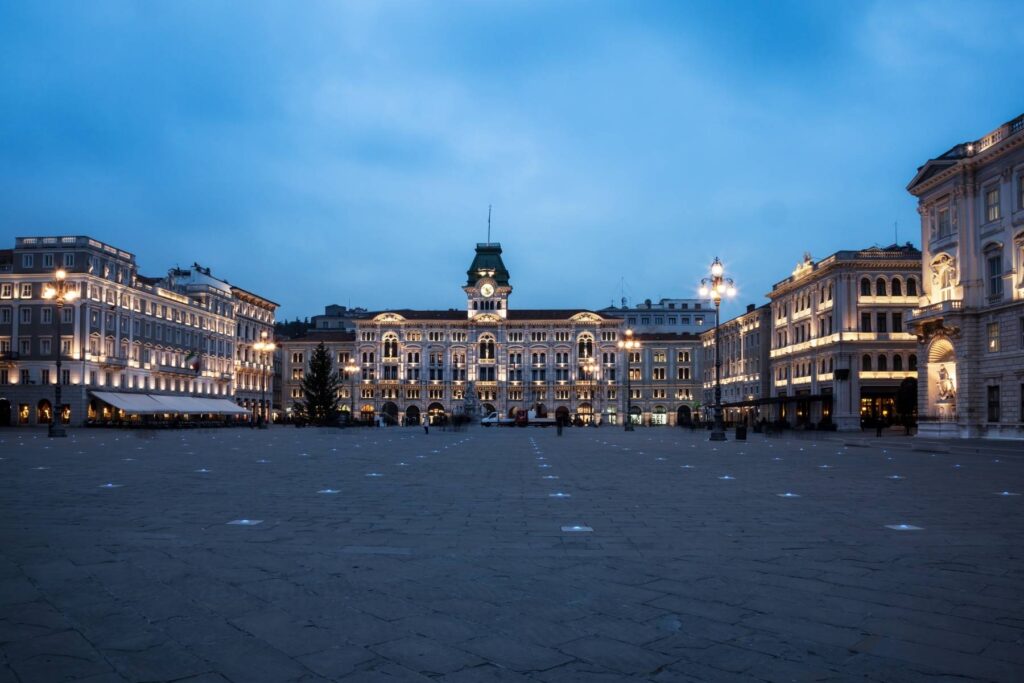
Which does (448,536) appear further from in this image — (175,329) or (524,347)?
(524,347)

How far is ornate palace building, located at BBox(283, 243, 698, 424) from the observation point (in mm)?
126188

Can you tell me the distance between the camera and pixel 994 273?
148 feet

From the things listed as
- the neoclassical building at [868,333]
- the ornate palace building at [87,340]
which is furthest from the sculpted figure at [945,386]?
the ornate palace building at [87,340]

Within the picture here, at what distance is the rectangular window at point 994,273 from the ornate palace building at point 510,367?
8006 cm

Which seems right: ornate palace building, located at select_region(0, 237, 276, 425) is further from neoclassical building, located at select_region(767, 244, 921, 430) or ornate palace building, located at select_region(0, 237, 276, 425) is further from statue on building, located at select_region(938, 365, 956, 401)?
statue on building, located at select_region(938, 365, 956, 401)

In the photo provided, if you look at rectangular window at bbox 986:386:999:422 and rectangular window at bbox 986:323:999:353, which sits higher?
rectangular window at bbox 986:323:999:353

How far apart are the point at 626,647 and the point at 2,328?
8398 cm

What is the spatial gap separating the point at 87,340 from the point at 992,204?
70.8 m

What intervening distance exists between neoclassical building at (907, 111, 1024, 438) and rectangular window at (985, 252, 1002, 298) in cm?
6

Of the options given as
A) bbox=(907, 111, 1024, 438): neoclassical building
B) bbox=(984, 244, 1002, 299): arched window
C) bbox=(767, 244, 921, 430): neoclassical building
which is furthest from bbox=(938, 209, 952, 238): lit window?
bbox=(767, 244, 921, 430): neoclassical building

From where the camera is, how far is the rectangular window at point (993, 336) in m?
44.5

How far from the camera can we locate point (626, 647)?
5332mm

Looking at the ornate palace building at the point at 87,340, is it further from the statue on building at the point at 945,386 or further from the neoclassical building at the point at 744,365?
the statue on building at the point at 945,386

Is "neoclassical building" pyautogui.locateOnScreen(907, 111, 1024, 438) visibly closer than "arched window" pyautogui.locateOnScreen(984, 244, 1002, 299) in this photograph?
Yes
